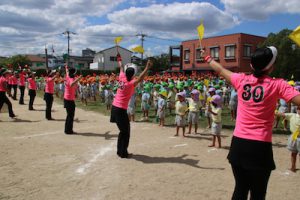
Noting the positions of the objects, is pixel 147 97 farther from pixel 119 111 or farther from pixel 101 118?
pixel 119 111

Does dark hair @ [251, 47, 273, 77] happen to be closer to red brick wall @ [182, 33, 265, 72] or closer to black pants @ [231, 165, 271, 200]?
black pants @ [231, 165, 271, 200]

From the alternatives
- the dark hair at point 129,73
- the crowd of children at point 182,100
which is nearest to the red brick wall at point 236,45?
the crowd of children at point 182,100

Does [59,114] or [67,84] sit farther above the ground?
[67,84]

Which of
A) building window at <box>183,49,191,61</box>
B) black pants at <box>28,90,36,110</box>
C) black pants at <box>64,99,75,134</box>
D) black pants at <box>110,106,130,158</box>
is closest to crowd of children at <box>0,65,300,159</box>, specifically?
black pants at <box>28,90,36,110</box>

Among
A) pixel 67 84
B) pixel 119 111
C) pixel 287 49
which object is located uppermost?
pixel 287 49

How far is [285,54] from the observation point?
31.4 meters

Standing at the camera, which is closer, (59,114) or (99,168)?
(99,168)

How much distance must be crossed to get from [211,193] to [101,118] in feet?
30.0

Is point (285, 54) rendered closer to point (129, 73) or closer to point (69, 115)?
point (69, 115)

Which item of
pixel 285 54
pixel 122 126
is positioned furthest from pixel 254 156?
pixel 285 54

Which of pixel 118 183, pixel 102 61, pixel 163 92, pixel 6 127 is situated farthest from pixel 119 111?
pixel 102 61

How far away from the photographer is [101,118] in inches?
539

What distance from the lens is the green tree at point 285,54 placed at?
Answer: 31.1 meters

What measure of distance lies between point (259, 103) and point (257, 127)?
0.24 metres
